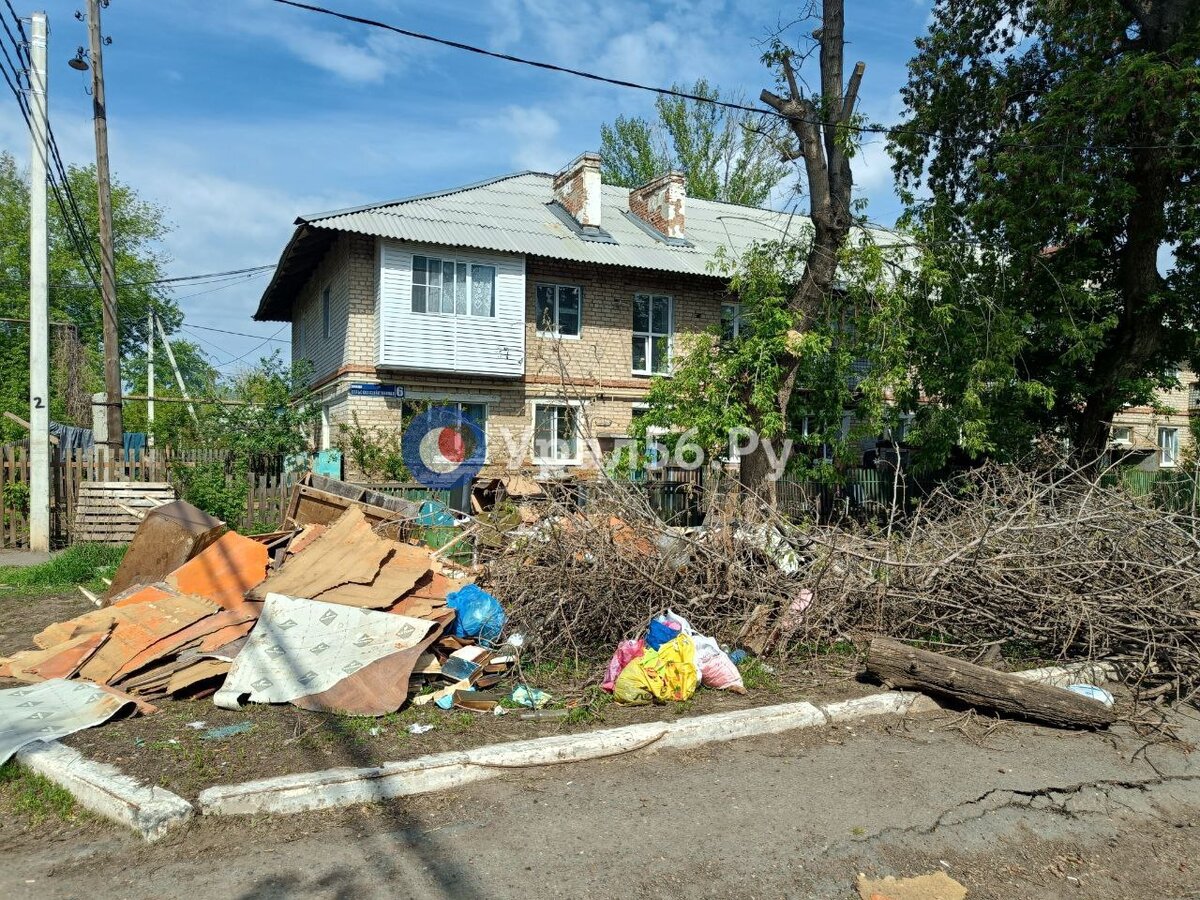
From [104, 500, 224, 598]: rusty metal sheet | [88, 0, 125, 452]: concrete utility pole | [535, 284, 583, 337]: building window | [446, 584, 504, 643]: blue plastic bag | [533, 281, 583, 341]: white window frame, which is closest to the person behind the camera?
[446, 584, 504, 643]: blue plastic bag

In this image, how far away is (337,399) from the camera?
1914cm

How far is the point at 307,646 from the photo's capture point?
18.8 ft

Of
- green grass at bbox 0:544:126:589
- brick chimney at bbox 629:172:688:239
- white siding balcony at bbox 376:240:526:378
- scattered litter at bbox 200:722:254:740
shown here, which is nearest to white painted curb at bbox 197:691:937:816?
scattered litter at bbox 200:722:254:740

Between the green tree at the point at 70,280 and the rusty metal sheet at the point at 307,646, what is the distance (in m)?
34.3

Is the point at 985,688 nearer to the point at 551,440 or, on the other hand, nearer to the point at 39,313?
the point at 39,313

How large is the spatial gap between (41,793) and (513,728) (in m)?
2.34

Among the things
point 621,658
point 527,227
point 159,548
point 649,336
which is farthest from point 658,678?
point 649,336

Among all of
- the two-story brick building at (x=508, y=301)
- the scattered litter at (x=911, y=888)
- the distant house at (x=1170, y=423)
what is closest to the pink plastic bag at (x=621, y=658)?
the scattered litter at (x=911, y=888)

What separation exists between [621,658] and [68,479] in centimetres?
1062

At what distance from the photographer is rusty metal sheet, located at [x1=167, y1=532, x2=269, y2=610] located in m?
7.13

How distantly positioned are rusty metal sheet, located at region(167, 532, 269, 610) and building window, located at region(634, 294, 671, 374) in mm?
14447

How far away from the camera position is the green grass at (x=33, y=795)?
3.88 meters
